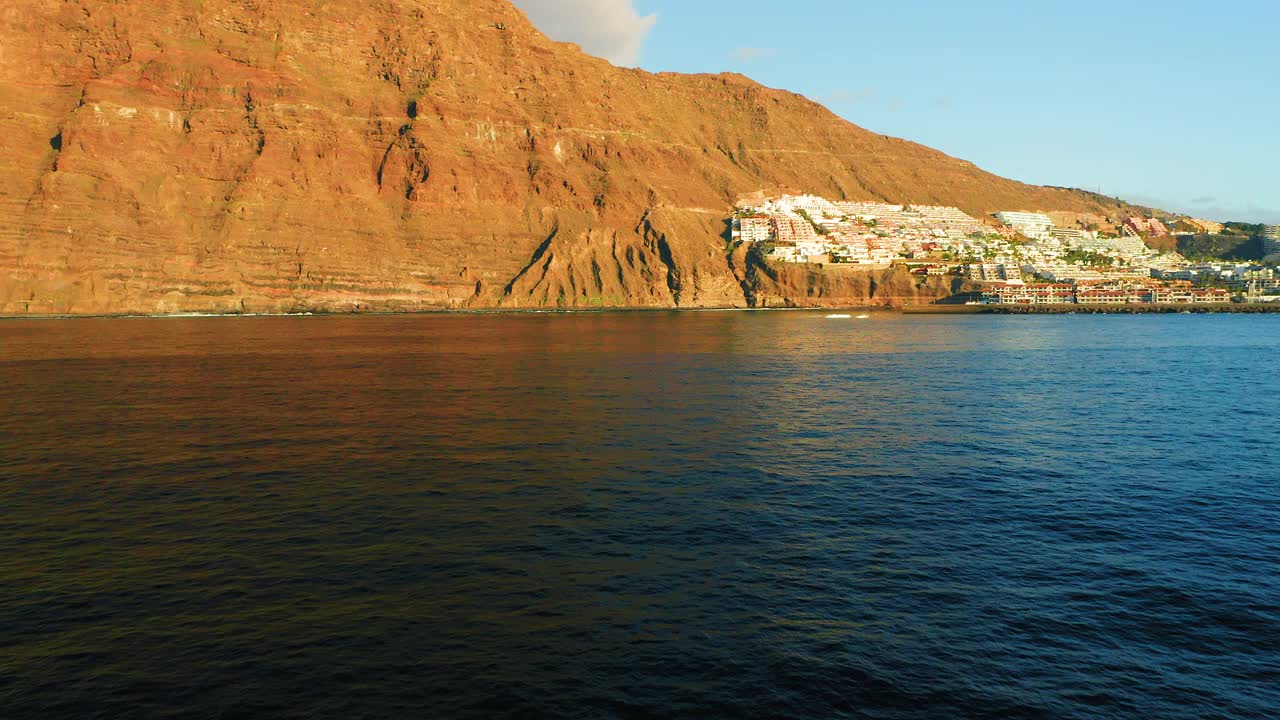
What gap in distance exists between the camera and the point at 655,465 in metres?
31.4

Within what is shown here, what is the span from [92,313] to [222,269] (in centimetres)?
2856

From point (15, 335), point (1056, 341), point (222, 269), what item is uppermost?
point (222, 269)

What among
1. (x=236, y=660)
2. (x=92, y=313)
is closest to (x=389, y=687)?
(x=236, y=660)

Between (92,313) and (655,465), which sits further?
(92,313)

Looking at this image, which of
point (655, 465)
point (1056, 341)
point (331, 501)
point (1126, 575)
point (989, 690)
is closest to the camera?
point (989, 690)

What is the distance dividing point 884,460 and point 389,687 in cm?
2323

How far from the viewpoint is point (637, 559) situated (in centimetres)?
2045

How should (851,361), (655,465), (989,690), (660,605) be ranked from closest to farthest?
1. (989,690)
2. (660,605)
3. (655,465)
4. (851,361)

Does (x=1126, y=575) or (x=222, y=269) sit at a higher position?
(x=222, y=269)

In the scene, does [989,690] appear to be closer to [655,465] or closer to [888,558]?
[888,558]

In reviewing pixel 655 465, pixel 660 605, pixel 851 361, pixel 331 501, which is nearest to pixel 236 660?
pixel 660 605

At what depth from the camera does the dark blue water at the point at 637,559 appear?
1424cm

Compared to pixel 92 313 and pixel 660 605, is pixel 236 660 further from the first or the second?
pixel 92 313

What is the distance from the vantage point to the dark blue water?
14.2m
